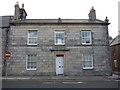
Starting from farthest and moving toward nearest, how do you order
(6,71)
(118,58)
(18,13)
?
(118,58)
(18,13)
(6,71)

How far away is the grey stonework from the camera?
54.6 ft

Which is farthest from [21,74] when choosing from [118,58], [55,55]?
[118,58]

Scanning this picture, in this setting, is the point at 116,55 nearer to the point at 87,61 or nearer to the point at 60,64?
the point at 87,61

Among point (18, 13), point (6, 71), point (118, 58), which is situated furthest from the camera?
point (118, 58)

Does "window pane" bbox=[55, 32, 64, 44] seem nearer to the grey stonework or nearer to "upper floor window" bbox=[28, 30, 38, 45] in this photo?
the grey stonework

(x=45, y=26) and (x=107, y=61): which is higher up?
(x=45, y=26)

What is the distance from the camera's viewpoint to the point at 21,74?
16562mm

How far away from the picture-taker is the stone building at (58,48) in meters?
16.7

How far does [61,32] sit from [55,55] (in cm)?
317

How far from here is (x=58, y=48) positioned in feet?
55.3

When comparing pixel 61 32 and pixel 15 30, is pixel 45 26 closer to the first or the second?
pixel 61 32

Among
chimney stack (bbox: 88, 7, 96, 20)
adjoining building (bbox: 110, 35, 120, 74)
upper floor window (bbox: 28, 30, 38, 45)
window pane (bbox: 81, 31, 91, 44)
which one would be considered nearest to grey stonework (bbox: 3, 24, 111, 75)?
upper floor window (bbox: 28, 30, 38, 45)

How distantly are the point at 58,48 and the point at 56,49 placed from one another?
0.30 m

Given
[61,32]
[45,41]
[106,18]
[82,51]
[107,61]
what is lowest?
[107,61]
